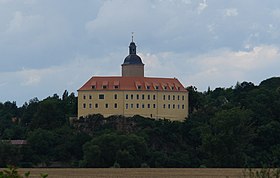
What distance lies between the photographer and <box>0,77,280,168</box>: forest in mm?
77750

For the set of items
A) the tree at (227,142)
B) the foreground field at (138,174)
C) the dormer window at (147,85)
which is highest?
the dormer window at (147,85)

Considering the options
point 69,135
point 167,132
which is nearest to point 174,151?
point 167,132

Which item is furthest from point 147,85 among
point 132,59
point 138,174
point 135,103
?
point 138,174

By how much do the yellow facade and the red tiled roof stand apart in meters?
0.94

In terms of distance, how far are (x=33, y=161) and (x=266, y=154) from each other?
89.6ft

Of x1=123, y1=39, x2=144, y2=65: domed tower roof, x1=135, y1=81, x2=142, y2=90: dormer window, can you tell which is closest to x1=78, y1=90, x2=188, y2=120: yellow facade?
x1=135, y1=81, x2=142, y2=90: dormer window

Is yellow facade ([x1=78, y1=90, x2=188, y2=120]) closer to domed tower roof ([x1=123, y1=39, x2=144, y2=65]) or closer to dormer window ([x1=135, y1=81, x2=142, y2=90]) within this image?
dormer window ([x1=135, y1=81, x2=142, y2=90])

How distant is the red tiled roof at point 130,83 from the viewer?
112750 millimetres

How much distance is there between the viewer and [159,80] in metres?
118

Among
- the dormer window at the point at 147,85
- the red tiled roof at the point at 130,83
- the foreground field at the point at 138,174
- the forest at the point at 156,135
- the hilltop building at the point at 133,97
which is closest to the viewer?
the foreground field at the point at 138,174

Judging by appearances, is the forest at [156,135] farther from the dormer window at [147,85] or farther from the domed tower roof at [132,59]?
the domed tower roof at [132,59]

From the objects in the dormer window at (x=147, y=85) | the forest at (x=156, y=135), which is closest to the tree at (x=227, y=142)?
the forest at (x=156, y=135)

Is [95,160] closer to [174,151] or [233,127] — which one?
[233,127]

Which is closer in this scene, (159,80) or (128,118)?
(128,118)
